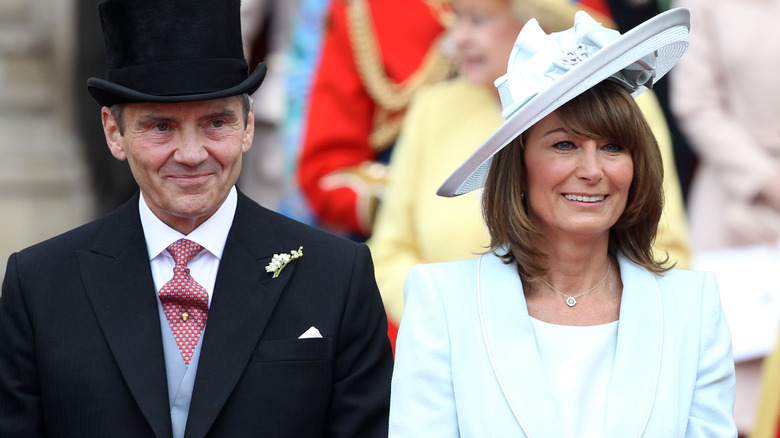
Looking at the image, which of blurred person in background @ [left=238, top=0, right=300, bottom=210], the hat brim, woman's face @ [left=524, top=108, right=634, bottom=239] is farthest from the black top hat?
blurred person in background @ [left=238, top=0, right=300, bottom=210]

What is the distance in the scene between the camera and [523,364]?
304 centimetres

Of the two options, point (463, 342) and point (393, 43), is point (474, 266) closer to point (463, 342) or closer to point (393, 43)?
point (463, 342)

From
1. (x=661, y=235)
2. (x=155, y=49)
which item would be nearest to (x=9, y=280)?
(x=155, y=49)

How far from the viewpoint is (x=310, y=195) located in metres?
5.54

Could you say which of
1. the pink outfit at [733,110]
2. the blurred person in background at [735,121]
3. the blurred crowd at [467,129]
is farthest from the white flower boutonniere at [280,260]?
the pink outfit at [733,110]

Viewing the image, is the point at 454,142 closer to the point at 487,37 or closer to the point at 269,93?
the point at 487,37

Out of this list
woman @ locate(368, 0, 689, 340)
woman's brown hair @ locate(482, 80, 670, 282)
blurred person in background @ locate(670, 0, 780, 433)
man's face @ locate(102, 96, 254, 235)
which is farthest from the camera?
blurred person in background @ locate(670, 0, 780, 433)

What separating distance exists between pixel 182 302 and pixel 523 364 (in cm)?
80

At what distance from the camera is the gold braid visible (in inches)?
219

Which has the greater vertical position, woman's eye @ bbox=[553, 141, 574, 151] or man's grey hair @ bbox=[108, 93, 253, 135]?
man's grey hair @ bbox=[108, 93, 253, 135]

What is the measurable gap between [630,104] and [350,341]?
33.3 inches

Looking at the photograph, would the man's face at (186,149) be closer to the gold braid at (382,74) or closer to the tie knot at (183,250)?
the tie knot at (183,250)

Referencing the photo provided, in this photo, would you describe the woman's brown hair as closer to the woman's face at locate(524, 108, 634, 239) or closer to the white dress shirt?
the woman's face at locate(524, 108, 634, 239)

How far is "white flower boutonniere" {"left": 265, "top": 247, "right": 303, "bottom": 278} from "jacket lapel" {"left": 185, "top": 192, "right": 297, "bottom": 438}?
1cm
